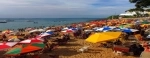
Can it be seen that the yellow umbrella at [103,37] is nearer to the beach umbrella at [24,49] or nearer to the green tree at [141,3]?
the beach umbrella at [24,49]

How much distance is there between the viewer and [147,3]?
80.4 ft

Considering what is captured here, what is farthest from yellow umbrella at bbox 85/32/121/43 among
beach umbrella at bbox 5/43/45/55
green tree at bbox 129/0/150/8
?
green tree at bbox 129/0/150/8

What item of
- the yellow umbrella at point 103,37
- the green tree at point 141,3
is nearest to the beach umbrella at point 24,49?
the yellow umbrella at point 103,37

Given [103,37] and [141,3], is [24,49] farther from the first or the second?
[141,3]

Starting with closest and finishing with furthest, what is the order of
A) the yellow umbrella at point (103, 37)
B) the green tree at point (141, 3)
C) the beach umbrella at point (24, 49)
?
1. the beach umbrella at point (24, 49)
2. the yellow umbrella at point (103, 37)
3. the green tree at point (141, 3)

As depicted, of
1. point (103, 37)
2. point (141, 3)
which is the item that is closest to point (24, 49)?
point (103, 37)

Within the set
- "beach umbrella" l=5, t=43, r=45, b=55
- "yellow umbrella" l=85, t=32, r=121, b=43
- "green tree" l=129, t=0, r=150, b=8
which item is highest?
"green tree" l=129, t=0, r=150, b=8

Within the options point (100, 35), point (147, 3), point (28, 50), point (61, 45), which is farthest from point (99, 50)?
point (147, 3)

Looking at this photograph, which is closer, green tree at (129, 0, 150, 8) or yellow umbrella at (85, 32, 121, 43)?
yellow umbrella at (85, 32, 121, 43)

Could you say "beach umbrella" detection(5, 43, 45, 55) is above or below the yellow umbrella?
above

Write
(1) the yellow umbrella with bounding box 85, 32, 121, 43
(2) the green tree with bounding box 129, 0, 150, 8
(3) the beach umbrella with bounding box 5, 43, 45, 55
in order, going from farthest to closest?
(2) the green tree with bounding box 129, 0, 150, 8, (1) the yellow umbrella with bounding box 85, 32, 121, 43, (3) the beach umbrella with bounding box 5, 43, 45, 55

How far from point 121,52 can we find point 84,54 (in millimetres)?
2008

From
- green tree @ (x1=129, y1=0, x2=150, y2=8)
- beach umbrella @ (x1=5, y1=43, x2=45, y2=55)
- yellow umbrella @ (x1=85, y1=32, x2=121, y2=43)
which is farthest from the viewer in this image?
green tree @ (x1=129, y1=0, x2=150, y2=8)

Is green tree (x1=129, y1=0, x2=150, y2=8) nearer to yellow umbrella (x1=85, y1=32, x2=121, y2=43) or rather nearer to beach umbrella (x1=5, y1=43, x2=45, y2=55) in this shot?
yellow umbrella (x1=85, y1=32, x2=121, y2=43)
